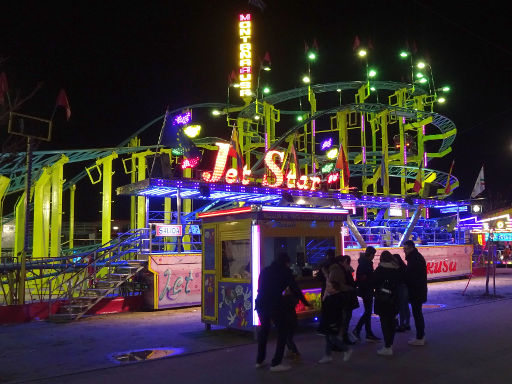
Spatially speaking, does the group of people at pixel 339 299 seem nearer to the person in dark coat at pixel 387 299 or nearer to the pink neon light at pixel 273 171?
the person in dark coat at pixel 387 299

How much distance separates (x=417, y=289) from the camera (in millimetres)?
8914

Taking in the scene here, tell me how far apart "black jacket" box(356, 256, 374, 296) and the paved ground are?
1.01 m

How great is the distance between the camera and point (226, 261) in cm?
1040

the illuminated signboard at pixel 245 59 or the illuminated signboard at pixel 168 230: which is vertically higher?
the illuminated signboard at pixel 245 59

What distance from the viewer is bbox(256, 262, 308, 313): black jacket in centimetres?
721

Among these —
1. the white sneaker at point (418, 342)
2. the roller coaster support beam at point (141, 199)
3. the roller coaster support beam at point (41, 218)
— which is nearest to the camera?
the white sneaker at point (418, 342)

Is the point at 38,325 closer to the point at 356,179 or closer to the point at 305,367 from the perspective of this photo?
the point at 305,367

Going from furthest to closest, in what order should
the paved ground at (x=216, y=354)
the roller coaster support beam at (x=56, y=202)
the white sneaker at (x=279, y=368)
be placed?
the roller coaster support beam at (x=56, y=202)
the white sneaker at (x=279, y=368)
the paved ground at (x=216, y=354)

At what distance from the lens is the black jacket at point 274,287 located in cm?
721

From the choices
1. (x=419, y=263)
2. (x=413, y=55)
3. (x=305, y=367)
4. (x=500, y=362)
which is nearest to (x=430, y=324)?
(x=419, y=263)

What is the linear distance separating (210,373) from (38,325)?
655cm

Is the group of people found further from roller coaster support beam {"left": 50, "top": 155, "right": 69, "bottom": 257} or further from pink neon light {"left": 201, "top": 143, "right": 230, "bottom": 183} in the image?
roller coaster support beam {"left": 50, "top": 155, "right": 69, "bottom": 257}

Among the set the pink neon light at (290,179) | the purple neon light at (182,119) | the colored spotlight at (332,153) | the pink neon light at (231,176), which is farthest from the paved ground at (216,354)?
the colored spotlight at (332,153)

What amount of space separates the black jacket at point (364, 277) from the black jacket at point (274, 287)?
8.31ft
